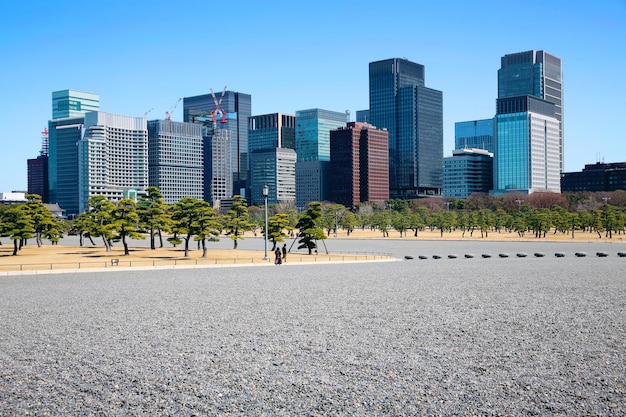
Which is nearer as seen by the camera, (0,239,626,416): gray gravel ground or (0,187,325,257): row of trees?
(0,239,626,416): gray gravel ground

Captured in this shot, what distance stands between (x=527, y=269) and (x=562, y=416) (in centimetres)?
3573

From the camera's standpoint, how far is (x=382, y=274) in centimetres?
4622

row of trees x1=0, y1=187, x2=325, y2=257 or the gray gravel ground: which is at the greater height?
row of trees x1=0, y1=187, x2=325, y2=257

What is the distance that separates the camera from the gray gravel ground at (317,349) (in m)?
15.9

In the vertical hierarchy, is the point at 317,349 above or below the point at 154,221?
below

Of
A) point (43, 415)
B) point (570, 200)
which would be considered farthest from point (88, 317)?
point (570, 200)

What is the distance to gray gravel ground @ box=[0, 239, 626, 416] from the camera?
15.9 meters

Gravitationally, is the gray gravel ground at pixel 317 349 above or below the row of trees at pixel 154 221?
below

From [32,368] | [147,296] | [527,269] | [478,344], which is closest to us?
[32,368]

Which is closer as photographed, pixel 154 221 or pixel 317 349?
pixel 317 349

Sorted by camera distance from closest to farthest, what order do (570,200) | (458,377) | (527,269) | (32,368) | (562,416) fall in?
(562,416) < (458,377) < (32,368) < (527,269) < (570,200)

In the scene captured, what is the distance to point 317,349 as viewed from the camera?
69.9 ft

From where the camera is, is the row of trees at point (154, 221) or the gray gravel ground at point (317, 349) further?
the row of trees at point (154, 221)

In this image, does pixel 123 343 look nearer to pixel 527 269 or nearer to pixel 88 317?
pixel 88 317
